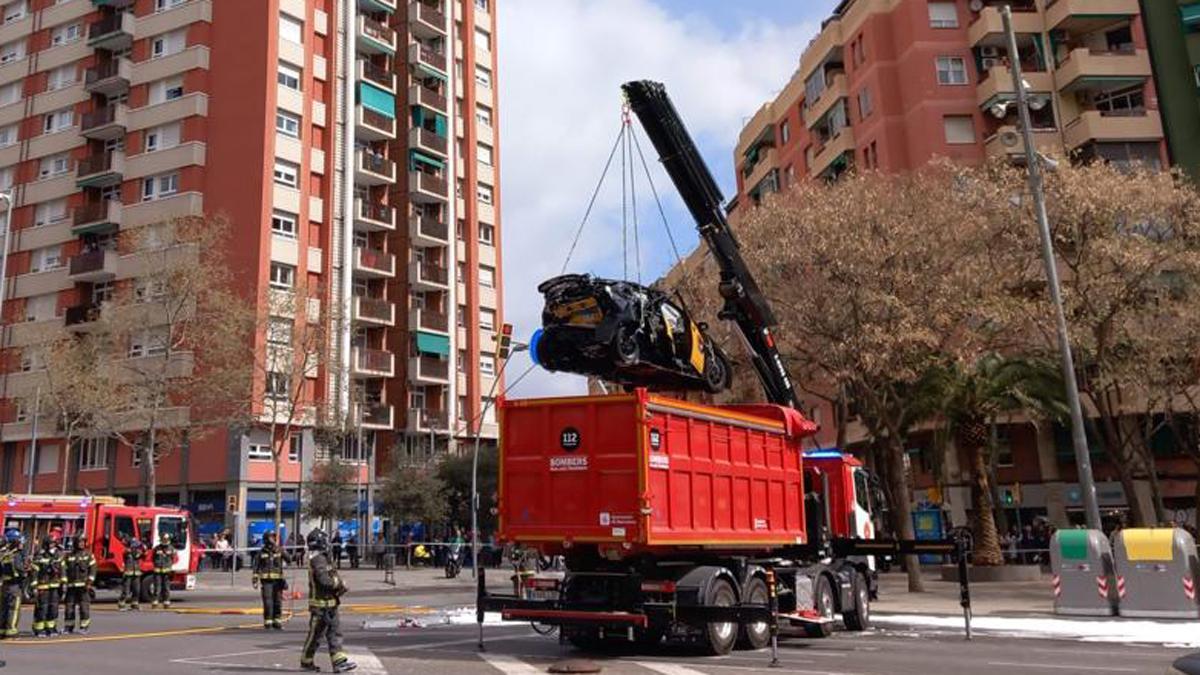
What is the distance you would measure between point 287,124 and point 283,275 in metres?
8.05

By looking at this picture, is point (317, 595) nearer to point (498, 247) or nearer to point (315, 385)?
point (315, 385)

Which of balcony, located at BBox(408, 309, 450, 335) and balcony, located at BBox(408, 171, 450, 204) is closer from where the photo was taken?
balcony, located at BBox(408, 309, 450, 335)

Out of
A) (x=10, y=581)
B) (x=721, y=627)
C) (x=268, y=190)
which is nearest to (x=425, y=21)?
(x=268, y=190)

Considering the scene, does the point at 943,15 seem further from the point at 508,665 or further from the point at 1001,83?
the point at 508,665

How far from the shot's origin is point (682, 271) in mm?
31281

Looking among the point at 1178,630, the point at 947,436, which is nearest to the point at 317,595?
the point at 1178,630

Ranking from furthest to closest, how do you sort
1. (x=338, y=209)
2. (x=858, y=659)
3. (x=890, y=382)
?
1. (x=338, y=209)
2. (x=890, y=382)
3. (x=858, y=659)

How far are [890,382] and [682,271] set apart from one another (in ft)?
28.3

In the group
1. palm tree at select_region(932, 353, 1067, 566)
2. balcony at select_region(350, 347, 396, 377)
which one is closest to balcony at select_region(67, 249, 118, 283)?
balcony at select_region(350, 347, 396, 377)

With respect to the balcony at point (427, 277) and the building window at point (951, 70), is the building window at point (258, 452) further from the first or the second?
the building window at point (951, 70)

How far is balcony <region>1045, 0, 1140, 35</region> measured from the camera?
43281 millimetres

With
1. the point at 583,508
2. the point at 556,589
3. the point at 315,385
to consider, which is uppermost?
the point at 315,385

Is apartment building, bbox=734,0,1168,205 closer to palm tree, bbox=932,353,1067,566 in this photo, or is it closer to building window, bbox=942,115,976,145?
building window, bbox=942,115,976,145

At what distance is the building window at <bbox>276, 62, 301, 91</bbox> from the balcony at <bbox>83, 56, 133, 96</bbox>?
9.50 m
